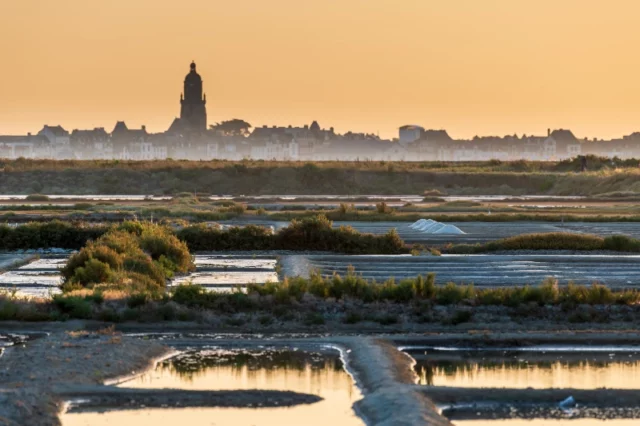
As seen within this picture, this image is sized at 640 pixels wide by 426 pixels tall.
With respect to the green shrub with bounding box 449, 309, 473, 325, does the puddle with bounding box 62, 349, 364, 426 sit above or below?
below

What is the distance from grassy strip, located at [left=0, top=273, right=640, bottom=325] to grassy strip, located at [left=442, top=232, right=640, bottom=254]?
12467 mm

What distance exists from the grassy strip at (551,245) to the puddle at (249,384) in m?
17.5

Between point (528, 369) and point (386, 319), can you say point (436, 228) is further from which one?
point (528, 369)

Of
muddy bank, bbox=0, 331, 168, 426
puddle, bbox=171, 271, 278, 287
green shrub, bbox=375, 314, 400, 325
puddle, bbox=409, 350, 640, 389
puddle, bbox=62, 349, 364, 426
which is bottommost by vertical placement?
puddle, bbox=409, 350, 640, 389

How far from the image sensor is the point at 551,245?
3391cm

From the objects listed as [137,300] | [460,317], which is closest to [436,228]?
[460,317]

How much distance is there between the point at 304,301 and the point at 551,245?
49.9 feet

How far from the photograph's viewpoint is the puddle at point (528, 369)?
14.7 metres

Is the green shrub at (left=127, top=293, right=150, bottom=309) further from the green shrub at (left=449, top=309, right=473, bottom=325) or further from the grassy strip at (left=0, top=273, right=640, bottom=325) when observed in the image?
the green shrub at (left=449, top=309, right=473, bottom=325)

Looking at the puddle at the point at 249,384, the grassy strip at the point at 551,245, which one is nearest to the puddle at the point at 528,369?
the puddle at the point at 249,384

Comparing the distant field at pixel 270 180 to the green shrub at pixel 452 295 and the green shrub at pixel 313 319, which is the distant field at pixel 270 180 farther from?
the green shrub at pixel 313 319

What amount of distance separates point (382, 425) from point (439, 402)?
1.42 metres

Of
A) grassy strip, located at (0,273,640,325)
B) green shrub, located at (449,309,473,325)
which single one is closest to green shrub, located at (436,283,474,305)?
grassy strip, located at (0,273,640,325)

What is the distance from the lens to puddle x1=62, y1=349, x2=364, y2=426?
1262 cm
